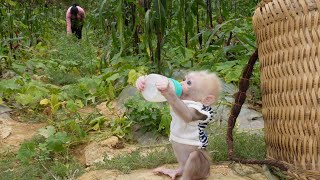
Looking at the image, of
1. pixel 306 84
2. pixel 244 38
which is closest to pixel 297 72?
pixel 306 84

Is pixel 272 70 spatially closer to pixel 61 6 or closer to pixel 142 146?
pixel 142 146

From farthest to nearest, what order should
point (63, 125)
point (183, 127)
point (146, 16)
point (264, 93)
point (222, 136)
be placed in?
point (146, 16) < point (63, 125) < point (222, 136) < point (264, 93) < point (183, 127)

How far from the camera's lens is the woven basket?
1.76 meters

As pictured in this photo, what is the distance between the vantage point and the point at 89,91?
4121 mm

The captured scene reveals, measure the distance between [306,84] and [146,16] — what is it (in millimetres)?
2296

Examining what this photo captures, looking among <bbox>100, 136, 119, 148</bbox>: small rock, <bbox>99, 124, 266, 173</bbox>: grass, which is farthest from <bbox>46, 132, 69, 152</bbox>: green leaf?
<bbox>99, 124, 266, 173</bbox>: grass

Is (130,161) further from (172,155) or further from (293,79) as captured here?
(293,79)

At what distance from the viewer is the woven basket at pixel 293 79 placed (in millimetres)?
1757

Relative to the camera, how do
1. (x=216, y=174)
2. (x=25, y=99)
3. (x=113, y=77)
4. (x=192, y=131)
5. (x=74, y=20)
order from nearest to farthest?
(x=192, y=131) < (x=216, y=174) < (x=25, y=99) < (x=113, y=77) < (x=74, y=20)

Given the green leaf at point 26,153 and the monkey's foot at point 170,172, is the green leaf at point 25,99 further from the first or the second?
the monkey's foot at point 170,172

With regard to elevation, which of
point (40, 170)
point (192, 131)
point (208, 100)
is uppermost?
point (208, 100)

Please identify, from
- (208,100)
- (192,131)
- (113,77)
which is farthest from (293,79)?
(113,77)

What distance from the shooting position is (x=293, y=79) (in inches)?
72.6

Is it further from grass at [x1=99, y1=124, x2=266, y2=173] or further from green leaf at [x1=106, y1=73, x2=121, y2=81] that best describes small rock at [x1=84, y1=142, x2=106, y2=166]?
green leaf at [x1=106, y1=73, x2=121, y2=81]
